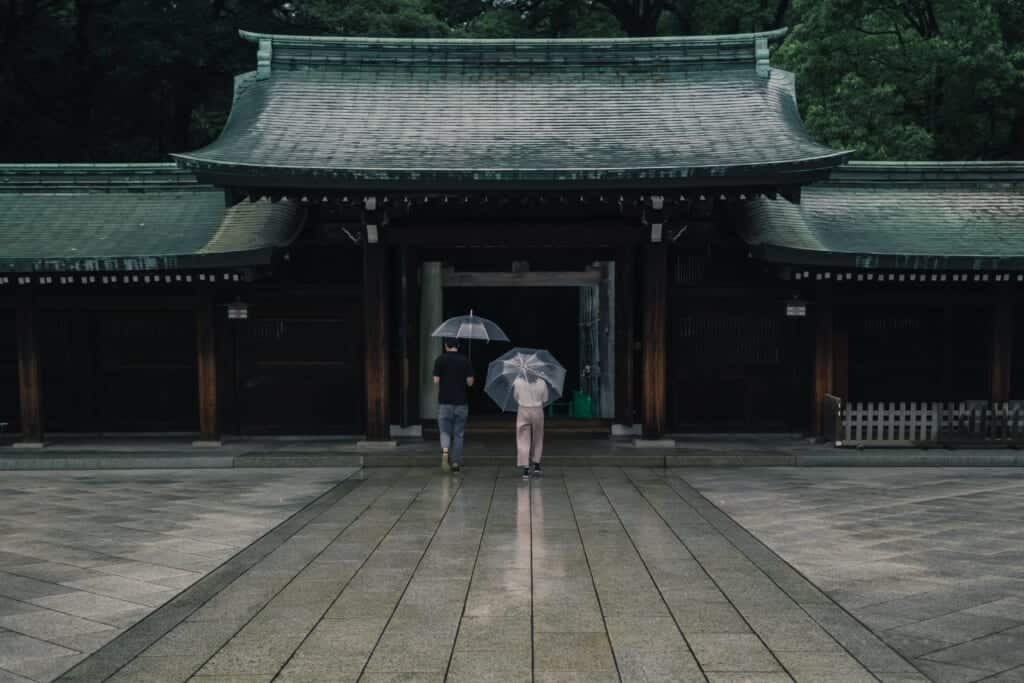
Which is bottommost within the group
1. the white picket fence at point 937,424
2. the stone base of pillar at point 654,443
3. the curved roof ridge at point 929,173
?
the stone base of pillar at point 654,443

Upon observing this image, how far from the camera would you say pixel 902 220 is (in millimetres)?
15570

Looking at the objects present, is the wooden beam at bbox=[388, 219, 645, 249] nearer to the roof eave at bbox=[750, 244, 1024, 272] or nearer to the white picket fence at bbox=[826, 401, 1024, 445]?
the roof eave at bbox=[750, 244, 1024, 272]

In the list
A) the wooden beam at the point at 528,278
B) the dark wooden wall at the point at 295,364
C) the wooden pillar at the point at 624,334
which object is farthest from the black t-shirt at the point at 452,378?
the wooden beam at the point at 528,278

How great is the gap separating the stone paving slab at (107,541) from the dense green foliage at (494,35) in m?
18.3

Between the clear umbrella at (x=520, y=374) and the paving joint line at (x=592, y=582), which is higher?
the clear umbrella at (x=520, y=374)

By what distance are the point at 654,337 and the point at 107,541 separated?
865 cm

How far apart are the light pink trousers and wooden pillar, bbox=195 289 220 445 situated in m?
5.77

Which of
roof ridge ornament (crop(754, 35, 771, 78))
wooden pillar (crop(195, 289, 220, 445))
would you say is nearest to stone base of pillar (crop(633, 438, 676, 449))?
wooden pillar (crop(195, 289, 220, 445))

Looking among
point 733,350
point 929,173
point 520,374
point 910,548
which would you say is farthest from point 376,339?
point 929,173

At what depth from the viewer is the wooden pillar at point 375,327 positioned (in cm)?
1382

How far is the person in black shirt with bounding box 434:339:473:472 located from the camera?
1202 centimetres

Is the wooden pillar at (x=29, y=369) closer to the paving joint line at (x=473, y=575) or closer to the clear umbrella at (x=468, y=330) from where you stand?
the clear umbrella at (x=468, y=330)

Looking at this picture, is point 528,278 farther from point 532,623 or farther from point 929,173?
point 532,623

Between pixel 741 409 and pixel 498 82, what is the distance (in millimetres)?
7796
